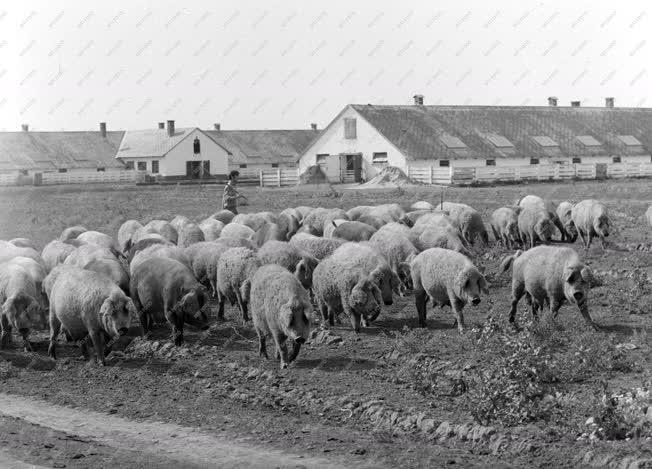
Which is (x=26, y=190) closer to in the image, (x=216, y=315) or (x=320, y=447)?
(x=216, y=315)

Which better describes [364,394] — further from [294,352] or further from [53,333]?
[53,333]

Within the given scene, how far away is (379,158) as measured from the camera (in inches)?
2089

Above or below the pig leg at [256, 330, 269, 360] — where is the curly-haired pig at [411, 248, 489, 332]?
above

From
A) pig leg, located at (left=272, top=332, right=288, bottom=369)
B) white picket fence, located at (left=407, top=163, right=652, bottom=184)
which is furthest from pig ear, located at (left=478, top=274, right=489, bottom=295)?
white picket fence, located at (left=407, top=163, right=652, bottom=184)

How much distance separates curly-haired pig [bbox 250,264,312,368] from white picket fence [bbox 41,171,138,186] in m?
56.0

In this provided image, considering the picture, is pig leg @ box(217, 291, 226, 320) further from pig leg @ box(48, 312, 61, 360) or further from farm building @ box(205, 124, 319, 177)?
farm building @ box(205, 124, 319, 177)

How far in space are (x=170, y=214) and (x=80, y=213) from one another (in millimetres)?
5188

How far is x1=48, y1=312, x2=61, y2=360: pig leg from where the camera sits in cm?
1365

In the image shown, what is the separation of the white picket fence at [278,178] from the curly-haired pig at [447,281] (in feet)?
128

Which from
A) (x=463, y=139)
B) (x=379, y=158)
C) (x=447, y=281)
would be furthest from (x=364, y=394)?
(x=463, y=139)

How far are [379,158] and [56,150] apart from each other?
37.5 metres

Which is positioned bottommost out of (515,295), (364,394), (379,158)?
(364,394)

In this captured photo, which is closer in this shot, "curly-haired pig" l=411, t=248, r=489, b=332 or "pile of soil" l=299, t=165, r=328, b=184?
"curly-haired pig" l=411, t=248, r=489, b=332

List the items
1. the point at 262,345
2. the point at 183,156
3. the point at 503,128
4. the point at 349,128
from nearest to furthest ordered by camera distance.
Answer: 1. the point at 262,345
2. the point at 349,128
3. the point at 503,128
4. the point at 183,156
